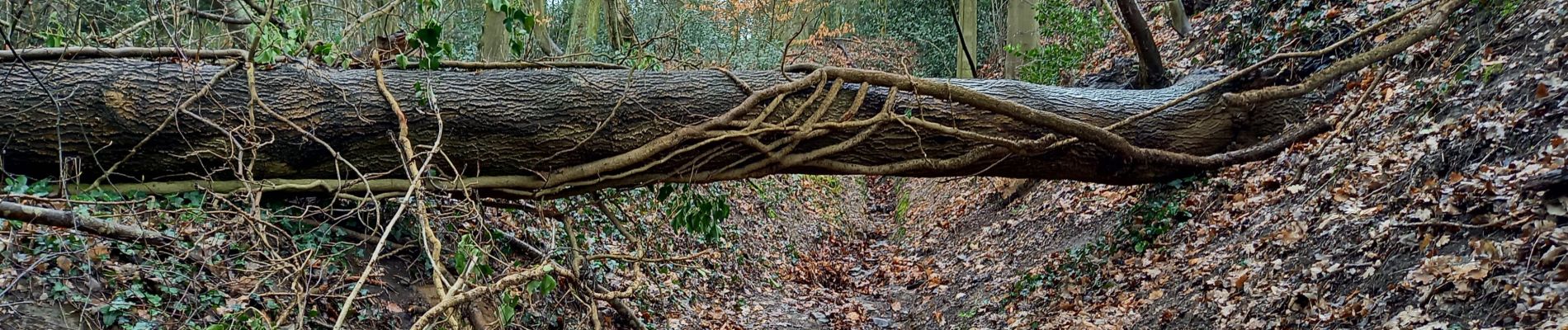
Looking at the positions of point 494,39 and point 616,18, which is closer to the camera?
point 494,39

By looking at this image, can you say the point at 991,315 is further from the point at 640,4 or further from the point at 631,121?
the point at 640,4

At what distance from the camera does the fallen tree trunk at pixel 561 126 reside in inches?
185

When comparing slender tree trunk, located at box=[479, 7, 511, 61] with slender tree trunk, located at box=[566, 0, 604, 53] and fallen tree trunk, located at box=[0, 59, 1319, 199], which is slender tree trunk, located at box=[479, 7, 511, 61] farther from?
fallen tree trunk, located at box=[0, 59, 1319, 199]

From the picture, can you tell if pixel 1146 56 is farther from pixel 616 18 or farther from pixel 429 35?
pixel 616 18

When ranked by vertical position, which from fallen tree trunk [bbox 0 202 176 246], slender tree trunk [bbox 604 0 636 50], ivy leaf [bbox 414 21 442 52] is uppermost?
ivy leaf [bbox 414 21 442 52]

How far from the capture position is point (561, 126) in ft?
17.0

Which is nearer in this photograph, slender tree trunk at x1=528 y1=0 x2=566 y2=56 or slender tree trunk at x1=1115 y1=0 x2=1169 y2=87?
slender tree trunk at x1=1115 y1=0 x2=1169 y2=87

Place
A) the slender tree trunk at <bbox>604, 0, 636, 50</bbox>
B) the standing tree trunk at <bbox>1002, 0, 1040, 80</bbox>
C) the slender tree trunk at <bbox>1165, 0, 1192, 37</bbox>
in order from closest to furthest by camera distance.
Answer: the slender tree trunk at <bbox>1165, 0, 1192, 37</bbox> < the standing tree trunk at <bbox>1002, 0, 1040, 80</bbox> < the slender tree trunk at <bbox>604, 0, 636, 50</bbox>

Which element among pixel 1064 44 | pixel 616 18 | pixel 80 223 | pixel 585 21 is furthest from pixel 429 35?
pixel 585 21

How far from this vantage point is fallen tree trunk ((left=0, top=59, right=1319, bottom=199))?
4691mm

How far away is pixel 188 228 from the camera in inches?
178

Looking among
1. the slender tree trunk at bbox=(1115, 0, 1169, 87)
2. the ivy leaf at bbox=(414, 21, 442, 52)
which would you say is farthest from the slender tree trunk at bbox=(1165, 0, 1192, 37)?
the ivy leaf at bbox=(414, 21, 442, 52)

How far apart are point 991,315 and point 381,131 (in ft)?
15.1

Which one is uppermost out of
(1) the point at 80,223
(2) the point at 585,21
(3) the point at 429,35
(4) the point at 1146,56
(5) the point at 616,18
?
(3) the point at 429,35
